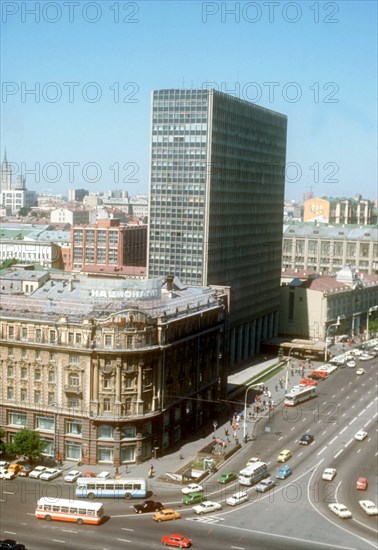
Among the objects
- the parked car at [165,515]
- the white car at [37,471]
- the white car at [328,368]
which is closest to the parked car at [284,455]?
the parked car at [165,515]

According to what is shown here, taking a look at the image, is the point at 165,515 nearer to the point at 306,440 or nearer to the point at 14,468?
the point at 14,468

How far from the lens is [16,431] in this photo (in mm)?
80812

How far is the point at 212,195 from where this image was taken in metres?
121

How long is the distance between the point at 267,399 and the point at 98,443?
3247 centimetres

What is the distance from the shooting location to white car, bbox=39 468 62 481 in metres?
73.6

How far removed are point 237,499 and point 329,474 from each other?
11.0 metres

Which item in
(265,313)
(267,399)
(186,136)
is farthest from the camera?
(265,313)

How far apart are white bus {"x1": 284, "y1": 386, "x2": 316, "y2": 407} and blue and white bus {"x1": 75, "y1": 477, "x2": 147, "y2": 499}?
122 feet

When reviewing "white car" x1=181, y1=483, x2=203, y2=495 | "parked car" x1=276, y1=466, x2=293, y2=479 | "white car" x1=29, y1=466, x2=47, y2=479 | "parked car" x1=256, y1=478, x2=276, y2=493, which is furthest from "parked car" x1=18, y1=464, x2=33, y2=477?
"parked car" x1=276, y1=466, x2=293, y2=479

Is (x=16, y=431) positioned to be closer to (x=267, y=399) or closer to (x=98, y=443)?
(x=98, y=443)

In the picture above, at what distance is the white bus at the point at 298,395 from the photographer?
103 meters

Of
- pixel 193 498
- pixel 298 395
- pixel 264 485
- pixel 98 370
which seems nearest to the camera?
pixel 193 498

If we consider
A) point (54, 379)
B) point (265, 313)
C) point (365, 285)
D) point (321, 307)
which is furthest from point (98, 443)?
point (365, 285)

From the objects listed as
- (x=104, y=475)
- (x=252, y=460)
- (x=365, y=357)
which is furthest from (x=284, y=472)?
(x=365, y=357)
